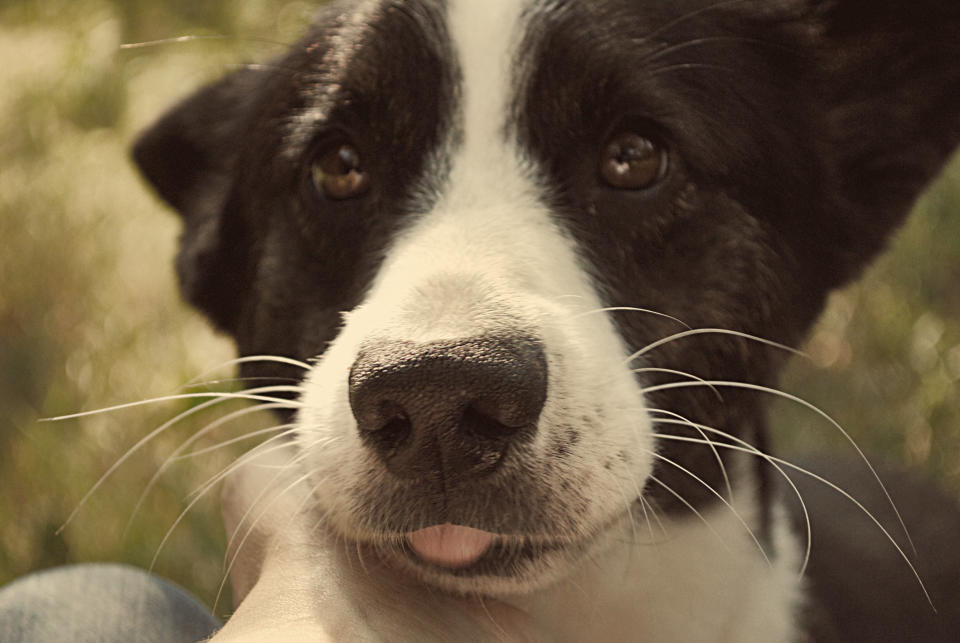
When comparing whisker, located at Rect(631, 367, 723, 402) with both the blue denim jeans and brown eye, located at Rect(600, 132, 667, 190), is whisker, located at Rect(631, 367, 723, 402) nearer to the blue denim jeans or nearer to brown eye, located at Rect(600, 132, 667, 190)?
brown eye, located at Rect(600, 132, 667, 190)

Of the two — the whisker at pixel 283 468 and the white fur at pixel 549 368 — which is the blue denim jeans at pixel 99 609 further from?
the white fur at pixel 549 368

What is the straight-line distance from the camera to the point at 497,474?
1715mm

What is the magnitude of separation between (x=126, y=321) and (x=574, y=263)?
3.34 m

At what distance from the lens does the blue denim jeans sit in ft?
7.23

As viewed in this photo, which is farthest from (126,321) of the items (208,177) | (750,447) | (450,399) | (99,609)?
(450,399)

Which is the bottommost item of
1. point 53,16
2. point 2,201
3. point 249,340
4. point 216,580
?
point 216,580

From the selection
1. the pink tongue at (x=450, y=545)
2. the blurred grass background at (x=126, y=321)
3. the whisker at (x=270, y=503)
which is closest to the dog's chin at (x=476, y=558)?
the pink tongue at (x=450, y=545)

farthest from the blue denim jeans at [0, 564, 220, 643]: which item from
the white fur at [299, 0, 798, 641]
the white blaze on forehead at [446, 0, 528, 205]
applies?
the white blaze on forehead at [446, 0, 528, 205]

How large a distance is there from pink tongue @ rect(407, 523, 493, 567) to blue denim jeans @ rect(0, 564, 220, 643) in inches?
28.9

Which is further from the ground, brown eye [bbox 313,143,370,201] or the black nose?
brown eye [bbox 313,143,370,201]

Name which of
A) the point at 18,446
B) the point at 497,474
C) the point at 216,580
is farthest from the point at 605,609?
the point at 18,446

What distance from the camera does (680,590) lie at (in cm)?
226

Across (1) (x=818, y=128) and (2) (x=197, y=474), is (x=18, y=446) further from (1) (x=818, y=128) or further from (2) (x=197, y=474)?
(1) (x=818, y=128)

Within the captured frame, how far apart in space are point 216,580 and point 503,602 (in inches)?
72.0
